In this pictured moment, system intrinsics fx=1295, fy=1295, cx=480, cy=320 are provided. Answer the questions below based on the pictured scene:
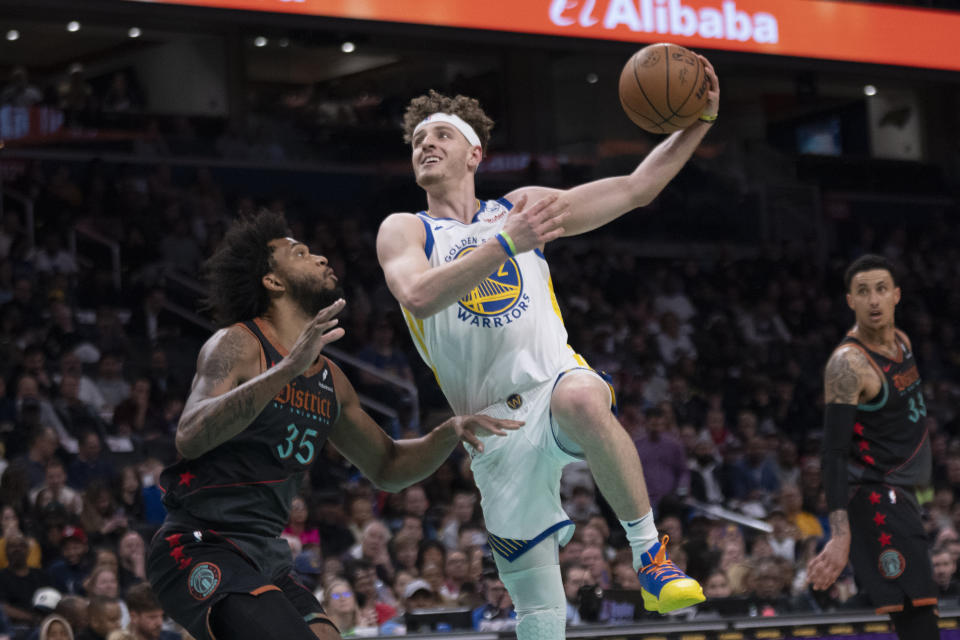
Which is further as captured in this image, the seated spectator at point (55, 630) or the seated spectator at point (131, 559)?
the seated spectator at point (131, 559)

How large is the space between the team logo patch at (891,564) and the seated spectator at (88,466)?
598cm

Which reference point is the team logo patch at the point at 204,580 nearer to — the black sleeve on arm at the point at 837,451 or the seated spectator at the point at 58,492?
the black sleeve on arm at the point at 837,451

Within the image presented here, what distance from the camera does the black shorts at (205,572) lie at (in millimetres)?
4203

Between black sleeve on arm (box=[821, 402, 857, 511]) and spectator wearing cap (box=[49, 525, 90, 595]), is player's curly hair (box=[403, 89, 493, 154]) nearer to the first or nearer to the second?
black sleeve on arm (box=[821, 402, 857, 511])

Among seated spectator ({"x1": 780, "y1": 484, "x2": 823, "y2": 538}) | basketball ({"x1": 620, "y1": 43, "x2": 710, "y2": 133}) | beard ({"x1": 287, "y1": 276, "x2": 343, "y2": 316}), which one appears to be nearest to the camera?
beard ({"x1": 287, "y1": 276, "x2": 343, "y2": 316})

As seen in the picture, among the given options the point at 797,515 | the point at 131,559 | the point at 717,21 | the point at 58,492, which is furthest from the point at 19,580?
the point at 717,21

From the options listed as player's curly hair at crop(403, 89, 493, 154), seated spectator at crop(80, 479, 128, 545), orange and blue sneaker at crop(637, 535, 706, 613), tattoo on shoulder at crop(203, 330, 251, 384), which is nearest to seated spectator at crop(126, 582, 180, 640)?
seated spectator at crop(80, 479, 128, 545)

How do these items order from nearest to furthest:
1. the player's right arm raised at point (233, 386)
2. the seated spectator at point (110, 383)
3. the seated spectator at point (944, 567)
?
the player's right arm raised at point (233, 386)
the seated spectator at point (944, 567)
the seated spectator at point (110, 383)

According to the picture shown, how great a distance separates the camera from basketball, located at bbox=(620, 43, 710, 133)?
193 inches

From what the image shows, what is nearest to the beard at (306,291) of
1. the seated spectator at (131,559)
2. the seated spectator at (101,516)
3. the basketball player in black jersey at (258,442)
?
the basketball player in black jersey at (258,442)

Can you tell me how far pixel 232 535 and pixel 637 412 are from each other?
865 cm

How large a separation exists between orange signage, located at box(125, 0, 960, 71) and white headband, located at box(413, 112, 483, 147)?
557 centimetres

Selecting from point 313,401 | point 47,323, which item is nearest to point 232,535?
point 313,401

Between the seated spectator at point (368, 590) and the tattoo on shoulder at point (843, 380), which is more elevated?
the tattoo on shoulder at point (843, 380)
